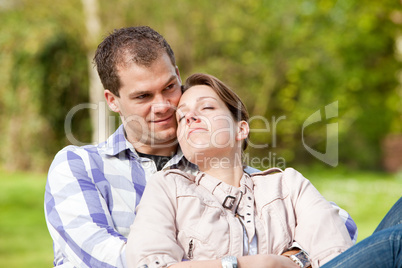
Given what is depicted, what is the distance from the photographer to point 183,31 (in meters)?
10.4

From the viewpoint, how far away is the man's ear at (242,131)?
219 cm

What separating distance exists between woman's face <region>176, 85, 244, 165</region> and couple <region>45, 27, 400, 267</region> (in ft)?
0.37

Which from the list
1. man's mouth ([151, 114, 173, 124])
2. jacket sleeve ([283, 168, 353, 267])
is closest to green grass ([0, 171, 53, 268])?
man's mouth ([151, 114, 173, 124])

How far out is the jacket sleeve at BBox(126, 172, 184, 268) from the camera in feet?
5.55

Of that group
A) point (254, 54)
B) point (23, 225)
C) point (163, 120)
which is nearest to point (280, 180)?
point (163, 120)

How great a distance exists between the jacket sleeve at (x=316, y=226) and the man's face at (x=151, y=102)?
0.64 m

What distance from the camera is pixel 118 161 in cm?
221

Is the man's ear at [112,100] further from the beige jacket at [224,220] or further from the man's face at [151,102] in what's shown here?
the beige jacket at [224,220]

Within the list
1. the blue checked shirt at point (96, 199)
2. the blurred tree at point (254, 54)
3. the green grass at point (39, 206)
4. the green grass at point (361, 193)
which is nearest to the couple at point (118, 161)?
the blue checked shirt at point (96, 199)

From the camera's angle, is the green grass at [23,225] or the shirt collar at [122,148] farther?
the green grass at [23,225]

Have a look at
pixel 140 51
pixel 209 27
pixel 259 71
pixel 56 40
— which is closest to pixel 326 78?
pixel 259 71

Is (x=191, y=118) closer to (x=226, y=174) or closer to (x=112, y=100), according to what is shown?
(x=226, y=174)

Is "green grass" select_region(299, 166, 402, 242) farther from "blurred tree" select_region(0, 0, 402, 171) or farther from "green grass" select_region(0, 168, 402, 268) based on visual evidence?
"blurred tree" select_region(0, 0, 402, 171)

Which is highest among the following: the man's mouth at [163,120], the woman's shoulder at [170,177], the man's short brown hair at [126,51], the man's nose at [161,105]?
the man's short brown hair at [126,51]
